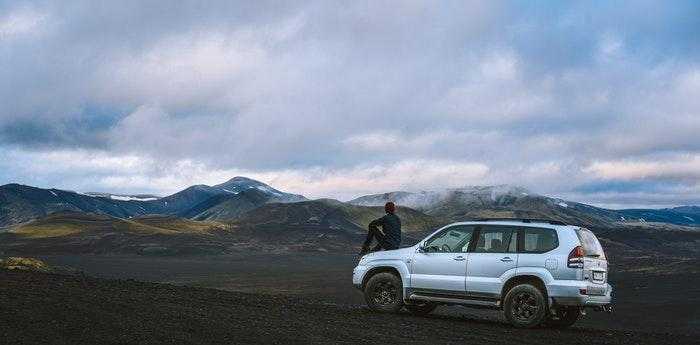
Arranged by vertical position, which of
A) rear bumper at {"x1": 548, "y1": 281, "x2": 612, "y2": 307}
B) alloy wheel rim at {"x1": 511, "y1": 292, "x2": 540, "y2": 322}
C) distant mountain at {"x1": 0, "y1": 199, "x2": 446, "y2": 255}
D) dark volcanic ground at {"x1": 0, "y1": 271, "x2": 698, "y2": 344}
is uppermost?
distant mountain at {"x1": 0, "y1": 199, "x2": 446, "y2": 255}

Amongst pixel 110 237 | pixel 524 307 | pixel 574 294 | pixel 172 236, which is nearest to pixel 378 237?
pixel 524 307

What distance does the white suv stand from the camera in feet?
45.1

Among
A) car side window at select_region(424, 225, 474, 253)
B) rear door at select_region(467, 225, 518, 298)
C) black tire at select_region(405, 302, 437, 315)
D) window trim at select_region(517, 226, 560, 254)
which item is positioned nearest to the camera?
window trim at select_region(517, 226, 560, 254)

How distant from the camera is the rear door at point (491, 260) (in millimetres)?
14383

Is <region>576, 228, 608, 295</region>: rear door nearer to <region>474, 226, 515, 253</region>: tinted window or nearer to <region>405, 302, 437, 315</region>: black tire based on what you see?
<region>474, 226, 515, 253</region>: tinted window

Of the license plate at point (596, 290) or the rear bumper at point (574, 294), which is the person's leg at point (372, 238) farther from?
the license plate at point (596, 290)

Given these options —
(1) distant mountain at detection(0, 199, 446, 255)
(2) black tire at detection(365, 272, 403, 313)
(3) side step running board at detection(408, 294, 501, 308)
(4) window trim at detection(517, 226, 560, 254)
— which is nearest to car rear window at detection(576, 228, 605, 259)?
(4) window trim at detection(517, 226, 560, 254)

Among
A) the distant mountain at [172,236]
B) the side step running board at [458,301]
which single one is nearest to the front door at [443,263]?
the side step running board at [458,301]

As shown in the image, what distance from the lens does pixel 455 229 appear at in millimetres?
15500

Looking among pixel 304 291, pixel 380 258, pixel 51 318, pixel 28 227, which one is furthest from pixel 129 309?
pixel 28 227

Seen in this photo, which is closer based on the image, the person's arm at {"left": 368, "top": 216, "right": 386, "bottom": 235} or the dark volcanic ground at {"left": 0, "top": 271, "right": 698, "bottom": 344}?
the dark volcanic ground at {"left": 0, "top": 271, "right": 698, "bottom": 344}

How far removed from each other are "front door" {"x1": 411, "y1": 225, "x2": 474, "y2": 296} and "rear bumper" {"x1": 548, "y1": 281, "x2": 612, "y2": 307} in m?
1.94

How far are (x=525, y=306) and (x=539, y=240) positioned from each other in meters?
1.35

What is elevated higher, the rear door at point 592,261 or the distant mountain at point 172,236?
the distant mountain at point 172,236
